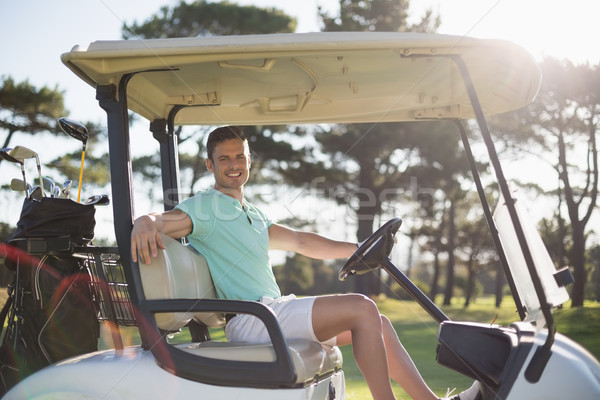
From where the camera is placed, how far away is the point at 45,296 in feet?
8.38

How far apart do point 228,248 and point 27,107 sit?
12.4 meters

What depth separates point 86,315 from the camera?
2607mm

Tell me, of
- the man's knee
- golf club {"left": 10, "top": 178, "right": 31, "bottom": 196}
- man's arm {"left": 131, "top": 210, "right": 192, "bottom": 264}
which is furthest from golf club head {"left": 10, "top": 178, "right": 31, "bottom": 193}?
the man's knee

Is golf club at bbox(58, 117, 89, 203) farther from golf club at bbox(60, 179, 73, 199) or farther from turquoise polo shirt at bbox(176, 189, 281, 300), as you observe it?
turquoise polo shirt at bbox(176, 189, 281, 300)

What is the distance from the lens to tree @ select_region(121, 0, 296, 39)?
17.7m

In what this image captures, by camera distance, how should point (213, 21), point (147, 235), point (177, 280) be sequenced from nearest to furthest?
point (147, 235) → point (177, 280) → point (213, 21)

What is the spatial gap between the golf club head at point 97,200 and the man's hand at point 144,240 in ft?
1.80

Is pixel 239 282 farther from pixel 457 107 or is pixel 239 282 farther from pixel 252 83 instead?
pixel 457 107

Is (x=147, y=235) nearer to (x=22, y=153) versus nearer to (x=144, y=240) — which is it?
(x=144, y=240)

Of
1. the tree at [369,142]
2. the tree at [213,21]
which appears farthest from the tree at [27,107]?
the tree at [369,142]

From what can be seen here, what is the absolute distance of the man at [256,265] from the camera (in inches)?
91.4

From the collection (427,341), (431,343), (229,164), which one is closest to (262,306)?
(229,164)

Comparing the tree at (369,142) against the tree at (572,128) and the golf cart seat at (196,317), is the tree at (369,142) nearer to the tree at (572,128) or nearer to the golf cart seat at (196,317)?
the tree at (572,128)

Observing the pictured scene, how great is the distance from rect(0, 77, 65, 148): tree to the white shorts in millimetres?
12475
